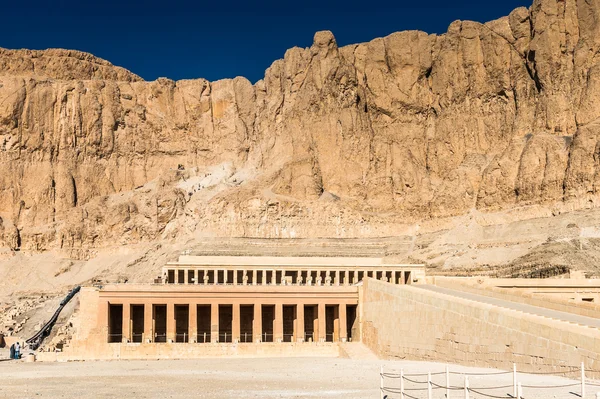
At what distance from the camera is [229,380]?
36.0 m

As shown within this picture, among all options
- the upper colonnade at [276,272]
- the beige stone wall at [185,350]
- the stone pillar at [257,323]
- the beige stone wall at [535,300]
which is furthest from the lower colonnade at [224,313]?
the upper colonnade at [276,272]

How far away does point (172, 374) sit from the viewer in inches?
1544

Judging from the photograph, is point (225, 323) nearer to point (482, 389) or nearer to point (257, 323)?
point (257, 323)

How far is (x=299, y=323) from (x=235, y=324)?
13.3ft

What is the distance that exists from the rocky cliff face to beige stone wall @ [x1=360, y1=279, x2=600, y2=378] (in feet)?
217

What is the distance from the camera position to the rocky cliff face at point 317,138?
124375 mm

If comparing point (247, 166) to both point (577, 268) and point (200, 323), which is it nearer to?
point (577, 268)

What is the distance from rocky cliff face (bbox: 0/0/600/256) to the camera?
124375 millimetres

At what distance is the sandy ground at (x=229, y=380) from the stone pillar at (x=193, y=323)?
8.64m

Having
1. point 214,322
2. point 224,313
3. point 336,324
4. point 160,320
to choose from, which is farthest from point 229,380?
point 160,320

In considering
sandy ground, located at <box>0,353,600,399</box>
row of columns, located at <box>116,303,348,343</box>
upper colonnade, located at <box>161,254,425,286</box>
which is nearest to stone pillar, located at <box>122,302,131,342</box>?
row of columns, located at <box>116,303,348,343</box>

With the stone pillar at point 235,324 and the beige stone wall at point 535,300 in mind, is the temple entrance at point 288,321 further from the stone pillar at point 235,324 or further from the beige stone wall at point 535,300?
the beige stone wall at point 535,300

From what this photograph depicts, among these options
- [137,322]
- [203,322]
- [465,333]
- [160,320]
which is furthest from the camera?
[203,322]

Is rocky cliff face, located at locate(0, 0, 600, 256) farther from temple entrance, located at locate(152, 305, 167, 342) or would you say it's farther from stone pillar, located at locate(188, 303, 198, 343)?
stone pillar, located at locate(188, 303, 198, 343)
